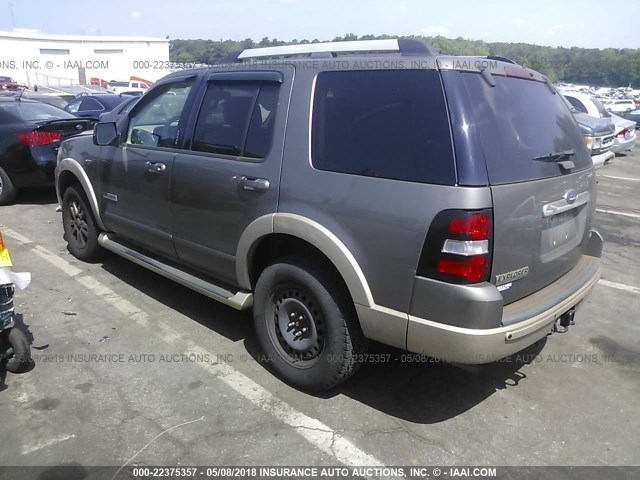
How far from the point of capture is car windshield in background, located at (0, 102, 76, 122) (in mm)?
7727

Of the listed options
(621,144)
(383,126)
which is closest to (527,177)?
(383,126)

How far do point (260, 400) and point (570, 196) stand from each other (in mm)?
2231

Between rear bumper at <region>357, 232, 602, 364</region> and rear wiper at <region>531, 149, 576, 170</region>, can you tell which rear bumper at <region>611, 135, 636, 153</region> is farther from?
rear bumper at <region>357, 232, 602, 364</region>

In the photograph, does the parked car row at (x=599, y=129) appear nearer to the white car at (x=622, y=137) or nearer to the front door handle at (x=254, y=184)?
the white car at (x=622, y=137)

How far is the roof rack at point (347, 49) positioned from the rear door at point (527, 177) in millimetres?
377

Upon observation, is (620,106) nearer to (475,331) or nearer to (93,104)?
(93,104)

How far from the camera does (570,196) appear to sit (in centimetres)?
300

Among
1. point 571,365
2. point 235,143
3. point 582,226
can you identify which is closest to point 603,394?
point 571,365

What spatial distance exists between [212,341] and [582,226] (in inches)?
107

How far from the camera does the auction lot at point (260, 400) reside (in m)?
2.72

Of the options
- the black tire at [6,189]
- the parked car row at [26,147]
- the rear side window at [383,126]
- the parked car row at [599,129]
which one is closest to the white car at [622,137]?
the parked car row at [599,129]

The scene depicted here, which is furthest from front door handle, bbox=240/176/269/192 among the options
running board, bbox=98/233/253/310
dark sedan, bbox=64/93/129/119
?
dark sedan, bbox=64/93/129/119

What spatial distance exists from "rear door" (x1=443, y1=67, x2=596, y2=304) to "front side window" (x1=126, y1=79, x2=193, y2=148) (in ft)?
7.34

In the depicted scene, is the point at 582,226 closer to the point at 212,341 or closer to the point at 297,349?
the point at 297,349
